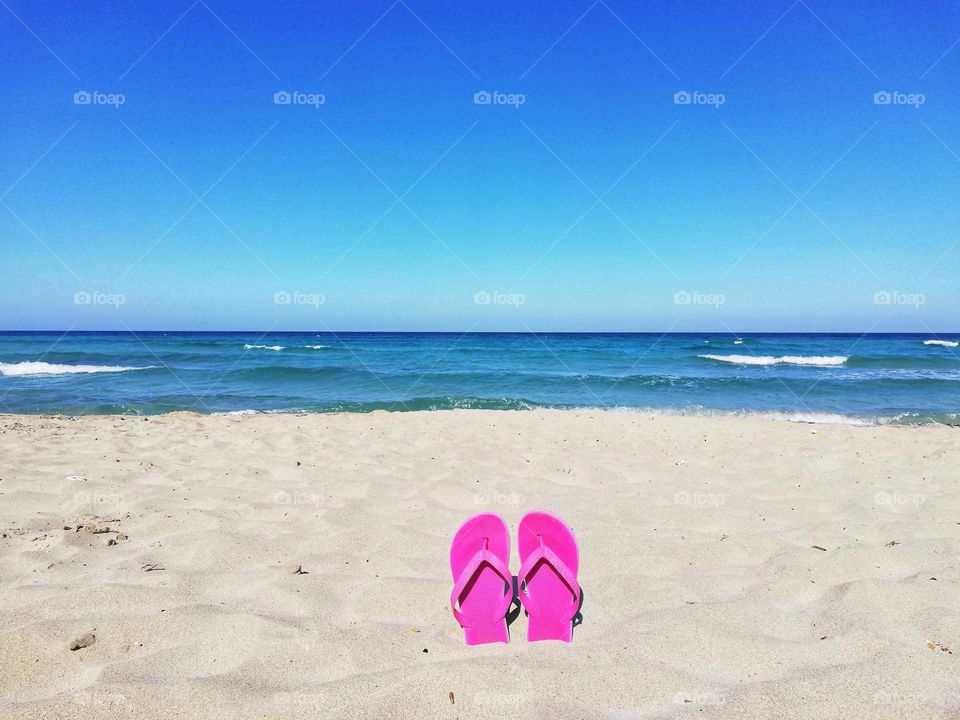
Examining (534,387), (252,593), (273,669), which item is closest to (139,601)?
(252,593)

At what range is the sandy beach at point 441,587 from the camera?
1.80 meters

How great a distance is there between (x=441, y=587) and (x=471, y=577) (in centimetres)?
39

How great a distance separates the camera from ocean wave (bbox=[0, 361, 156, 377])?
15.7 meters

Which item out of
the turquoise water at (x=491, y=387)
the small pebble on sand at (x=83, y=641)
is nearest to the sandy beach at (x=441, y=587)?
the small pebble on sand at (x=83, y=641)

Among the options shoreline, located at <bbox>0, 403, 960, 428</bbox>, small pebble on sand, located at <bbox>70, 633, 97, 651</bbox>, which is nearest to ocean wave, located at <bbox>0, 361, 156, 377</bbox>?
shoreline, located at <bbox>0, 403, 960, 428</bbox>

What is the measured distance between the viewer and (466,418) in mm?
8547

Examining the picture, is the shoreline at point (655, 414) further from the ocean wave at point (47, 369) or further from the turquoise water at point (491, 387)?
the ocean wave at point (47, 369)

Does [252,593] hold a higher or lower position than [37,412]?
lower

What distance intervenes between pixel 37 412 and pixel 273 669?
989 centimetres

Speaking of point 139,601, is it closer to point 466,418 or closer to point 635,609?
point 635,609

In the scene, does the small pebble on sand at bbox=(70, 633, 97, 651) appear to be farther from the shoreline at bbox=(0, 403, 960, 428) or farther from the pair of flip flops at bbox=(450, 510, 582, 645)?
the shoreline at bbox=(0, 403, 960, 428)

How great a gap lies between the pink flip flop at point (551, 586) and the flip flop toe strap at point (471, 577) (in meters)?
0.09

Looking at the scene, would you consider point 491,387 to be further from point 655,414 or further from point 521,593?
point 521,593

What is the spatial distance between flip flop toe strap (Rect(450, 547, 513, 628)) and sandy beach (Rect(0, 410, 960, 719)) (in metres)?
0.10
